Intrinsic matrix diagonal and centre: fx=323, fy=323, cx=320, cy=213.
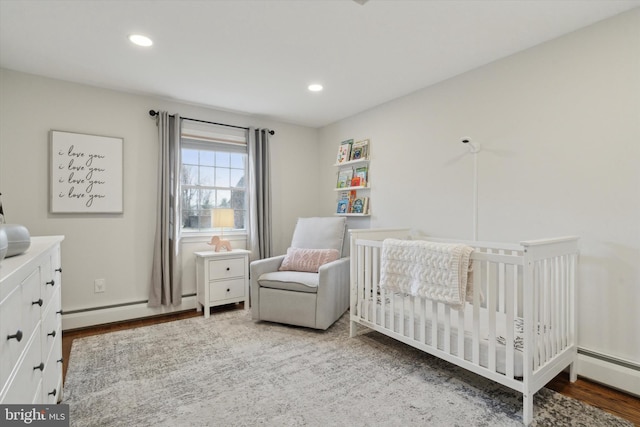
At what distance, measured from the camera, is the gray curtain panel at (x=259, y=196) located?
3793 mm

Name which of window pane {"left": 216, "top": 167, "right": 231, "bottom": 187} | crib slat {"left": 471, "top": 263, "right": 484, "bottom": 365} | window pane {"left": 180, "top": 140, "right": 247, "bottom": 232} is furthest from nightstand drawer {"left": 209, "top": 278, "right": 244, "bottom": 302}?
crib slat {"left": 471, "top": 263, "right": 484, "bottom": 365}

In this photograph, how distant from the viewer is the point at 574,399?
69.9 inches

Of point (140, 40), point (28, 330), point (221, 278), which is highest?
point (140, 40)

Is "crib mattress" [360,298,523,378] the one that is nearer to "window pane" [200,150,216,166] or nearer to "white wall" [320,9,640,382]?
"white wall" [320,9,640,382]

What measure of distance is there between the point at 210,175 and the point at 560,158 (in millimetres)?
3243

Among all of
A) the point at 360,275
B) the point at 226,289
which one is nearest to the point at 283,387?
the point at 360,275

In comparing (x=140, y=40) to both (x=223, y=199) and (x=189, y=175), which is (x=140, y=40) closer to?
(x=189, y=175)

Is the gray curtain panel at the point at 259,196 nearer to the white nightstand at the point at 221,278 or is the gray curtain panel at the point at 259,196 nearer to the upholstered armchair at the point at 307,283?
the white nightstand at the point at 221,278

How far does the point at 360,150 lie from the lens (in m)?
3.66

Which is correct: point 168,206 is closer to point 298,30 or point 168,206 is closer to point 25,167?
point 25,167

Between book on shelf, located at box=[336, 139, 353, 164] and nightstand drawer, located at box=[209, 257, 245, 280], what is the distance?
63.2 inches

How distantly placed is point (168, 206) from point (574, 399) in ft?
11.3

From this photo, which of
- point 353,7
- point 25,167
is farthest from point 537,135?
point 25,167

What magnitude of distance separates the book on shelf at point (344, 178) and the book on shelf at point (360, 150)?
196 millimetres
